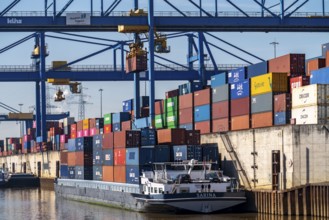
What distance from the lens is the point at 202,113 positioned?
222ft

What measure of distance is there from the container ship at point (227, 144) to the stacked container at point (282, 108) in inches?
2.7

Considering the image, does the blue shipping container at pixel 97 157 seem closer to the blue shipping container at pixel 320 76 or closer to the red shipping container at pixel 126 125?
the red shipping container at pixel 126 125

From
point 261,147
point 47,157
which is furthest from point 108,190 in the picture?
point 47,157

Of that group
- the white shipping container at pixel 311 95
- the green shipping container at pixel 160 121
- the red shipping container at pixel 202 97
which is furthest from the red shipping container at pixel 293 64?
the green shipping container at pixel 160 121

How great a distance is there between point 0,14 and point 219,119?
22611mm

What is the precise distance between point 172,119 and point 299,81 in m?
20.1

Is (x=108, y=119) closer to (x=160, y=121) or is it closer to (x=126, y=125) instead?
(x=126, y=125)

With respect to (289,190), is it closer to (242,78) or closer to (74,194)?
(242,78)

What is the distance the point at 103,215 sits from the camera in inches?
2360

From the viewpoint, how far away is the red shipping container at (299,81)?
182ft

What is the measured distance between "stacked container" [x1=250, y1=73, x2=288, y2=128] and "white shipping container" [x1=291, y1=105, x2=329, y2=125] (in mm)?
3002

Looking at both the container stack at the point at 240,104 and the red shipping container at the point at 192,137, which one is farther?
the red shipping container at the point at 192,137

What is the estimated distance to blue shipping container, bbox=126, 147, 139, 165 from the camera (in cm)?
6060

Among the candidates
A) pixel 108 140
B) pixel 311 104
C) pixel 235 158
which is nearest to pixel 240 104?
pixel 235 158
